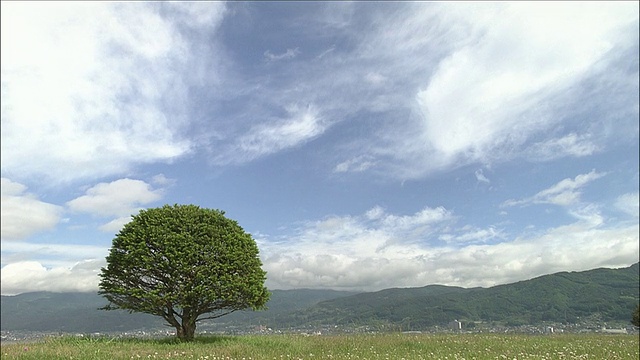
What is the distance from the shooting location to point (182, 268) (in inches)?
1078

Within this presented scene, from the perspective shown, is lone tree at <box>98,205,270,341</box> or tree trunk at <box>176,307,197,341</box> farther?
tree trunk at <box>176,307,197,341</box>

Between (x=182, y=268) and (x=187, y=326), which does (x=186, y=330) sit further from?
(x=182, y=268)

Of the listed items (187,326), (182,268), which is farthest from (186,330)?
(182,268)

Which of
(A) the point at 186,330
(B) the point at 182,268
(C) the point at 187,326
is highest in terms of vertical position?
(B) the point at 182,268

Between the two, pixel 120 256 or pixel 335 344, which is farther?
pixel 120 256

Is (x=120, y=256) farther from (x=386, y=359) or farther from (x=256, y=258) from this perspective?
(x=386, y=359)

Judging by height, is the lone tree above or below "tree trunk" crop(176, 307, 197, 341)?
above

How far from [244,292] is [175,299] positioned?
4314 millimetres

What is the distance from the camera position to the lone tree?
2770 centimetres

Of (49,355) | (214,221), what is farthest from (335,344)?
(49,355)

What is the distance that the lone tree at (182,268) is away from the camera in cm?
2770

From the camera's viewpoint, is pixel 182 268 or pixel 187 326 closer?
pixel 182 268

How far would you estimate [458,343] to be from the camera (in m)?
27.1

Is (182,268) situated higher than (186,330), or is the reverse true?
(182,268)
